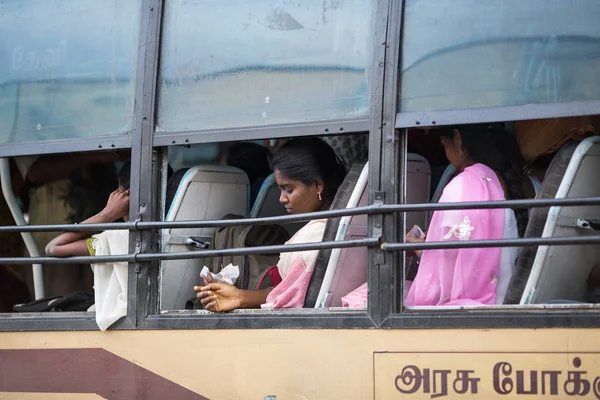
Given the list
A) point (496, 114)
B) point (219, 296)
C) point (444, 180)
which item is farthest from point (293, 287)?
point (496, 114)

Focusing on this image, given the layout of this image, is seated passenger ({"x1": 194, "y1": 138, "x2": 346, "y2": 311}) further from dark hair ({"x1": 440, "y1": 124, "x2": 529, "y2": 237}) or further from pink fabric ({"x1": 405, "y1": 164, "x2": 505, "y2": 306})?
dark hair ({"x1": 440, "y1": 124, "x2": 529, "y2": 237})

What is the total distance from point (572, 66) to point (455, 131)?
646mm

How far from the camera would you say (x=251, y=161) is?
18.5 ft

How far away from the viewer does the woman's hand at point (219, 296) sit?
14.4 feet

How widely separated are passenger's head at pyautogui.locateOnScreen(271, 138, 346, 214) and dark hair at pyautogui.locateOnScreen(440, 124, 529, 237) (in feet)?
2.09

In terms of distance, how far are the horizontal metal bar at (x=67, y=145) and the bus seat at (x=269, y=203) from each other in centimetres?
88

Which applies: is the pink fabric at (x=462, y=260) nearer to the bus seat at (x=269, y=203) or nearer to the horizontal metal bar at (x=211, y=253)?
the horizontal metal bar at (x=211, y=253)

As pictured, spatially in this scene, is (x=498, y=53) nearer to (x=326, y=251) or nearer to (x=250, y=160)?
(x=326, y=251)

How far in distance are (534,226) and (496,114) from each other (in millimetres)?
456

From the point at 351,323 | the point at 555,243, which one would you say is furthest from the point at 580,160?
the point at 351,323

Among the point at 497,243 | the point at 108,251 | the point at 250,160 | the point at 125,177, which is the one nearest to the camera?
the point at 497,243

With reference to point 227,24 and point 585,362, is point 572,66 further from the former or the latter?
point 227,24

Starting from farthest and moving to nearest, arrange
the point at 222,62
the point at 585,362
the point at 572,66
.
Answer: the point at 222,62
the point at 572,66
the point at 585,362

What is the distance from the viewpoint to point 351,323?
4.01 m
